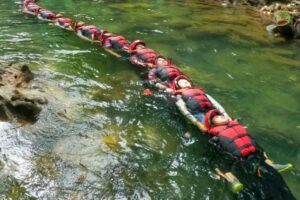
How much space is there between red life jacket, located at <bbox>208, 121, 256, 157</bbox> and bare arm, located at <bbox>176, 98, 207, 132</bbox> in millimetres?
563

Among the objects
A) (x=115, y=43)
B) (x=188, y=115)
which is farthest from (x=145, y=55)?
(x=188, y=115)

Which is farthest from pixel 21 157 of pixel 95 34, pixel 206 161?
pixel 95 34

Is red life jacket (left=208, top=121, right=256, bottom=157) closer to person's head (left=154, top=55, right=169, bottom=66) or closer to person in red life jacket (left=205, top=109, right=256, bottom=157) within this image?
person in red life jacket (left=205, top=109, right=256, bottom=157)

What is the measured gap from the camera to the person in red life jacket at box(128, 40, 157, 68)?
1209cm

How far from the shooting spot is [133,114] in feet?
30.8

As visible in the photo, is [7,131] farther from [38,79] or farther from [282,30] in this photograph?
[282,30]

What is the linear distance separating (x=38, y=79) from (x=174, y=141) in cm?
480

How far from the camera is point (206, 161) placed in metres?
7.78

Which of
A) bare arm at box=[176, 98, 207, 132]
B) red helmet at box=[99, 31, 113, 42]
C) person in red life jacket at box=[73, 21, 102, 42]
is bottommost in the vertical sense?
person in red life jacket at box=[73, 21, 102, 42]

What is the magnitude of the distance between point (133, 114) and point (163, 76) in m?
1.98

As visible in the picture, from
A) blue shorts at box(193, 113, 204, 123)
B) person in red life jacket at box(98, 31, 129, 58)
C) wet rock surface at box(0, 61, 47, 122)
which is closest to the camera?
wet rock surface at box(0, 61, 47, 122)

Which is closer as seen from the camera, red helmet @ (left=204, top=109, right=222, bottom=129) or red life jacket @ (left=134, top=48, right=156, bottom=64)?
red helmet @ (left=204, top=109, right=222, bottom=129)

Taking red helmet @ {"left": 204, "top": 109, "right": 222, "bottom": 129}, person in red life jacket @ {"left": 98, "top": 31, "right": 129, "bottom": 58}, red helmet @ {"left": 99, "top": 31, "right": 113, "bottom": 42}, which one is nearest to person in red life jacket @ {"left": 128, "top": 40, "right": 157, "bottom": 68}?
person in red life jacket @ {"left": 98, "top": 31, "right": 129, "bottom": 58}

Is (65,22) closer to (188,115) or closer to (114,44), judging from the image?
(114,44)
